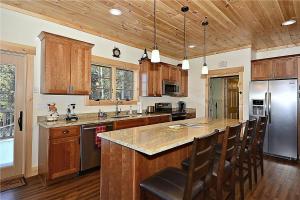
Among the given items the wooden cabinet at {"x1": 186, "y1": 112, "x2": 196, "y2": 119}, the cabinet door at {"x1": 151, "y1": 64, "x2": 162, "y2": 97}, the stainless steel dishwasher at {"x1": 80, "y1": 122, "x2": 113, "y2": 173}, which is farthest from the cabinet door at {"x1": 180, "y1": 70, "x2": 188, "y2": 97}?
the stainless steel dishwasher at {"x1": 80, "y1": 122, "x2": 113, "y2": 173}

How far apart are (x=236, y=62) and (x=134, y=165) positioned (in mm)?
4391

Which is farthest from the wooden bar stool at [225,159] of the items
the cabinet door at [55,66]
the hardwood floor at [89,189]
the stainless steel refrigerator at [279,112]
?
the stainless steel refrigerator at [279,112]

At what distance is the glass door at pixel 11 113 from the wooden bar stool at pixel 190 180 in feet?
8.12

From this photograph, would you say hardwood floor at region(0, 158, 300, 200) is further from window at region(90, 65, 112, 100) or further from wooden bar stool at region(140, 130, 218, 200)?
window at region(90, 65, 112, 100)

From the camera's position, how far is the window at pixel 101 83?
3.96 metres

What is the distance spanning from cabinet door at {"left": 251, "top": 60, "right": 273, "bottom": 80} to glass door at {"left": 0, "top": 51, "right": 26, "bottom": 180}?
498cm

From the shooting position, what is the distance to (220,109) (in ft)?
20.5

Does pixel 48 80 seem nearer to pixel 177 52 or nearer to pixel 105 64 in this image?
pixel 105 64

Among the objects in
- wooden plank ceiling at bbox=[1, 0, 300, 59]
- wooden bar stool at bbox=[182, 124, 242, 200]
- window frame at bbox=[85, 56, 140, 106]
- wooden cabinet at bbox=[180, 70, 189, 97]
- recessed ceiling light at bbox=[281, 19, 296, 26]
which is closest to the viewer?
wooden bar stool at bbox=[182, 124, 242, 200]

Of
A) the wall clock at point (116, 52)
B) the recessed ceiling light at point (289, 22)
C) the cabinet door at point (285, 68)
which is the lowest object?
the cabinet door at point (285, 68)

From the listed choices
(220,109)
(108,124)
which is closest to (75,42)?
(108,124)

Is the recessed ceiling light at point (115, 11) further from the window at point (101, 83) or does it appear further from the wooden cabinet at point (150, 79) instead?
the wooden cabinet at point (150, 79)

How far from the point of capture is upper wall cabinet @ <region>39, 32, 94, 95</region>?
293cm

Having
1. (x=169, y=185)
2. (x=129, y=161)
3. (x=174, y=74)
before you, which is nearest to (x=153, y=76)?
(x=174, y=74)
